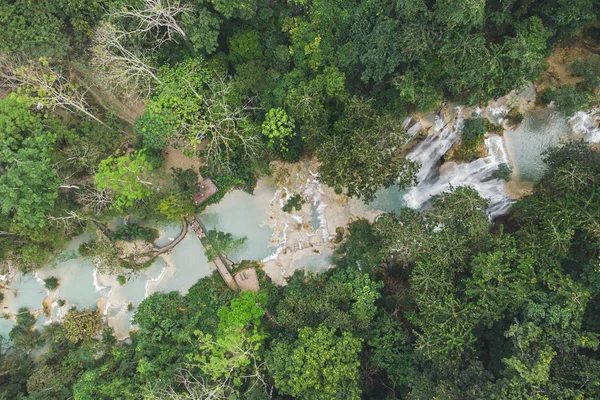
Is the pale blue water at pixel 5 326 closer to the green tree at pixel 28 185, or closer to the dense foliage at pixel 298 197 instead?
the dense foliage at pixel 298 197

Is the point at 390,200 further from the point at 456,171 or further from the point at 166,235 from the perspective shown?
the point at 166,235

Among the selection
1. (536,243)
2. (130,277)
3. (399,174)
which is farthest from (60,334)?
(536,243)

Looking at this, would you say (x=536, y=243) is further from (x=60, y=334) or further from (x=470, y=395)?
(x=60, y=334)

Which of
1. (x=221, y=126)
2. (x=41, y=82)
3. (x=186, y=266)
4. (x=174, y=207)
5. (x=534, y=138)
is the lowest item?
(x=534, y=138)

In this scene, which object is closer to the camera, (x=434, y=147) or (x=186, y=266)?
(x=434, y=147)

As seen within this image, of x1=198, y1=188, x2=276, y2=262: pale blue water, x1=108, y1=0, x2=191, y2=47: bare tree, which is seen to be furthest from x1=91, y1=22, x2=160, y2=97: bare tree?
x1=198, y1=188, x2=276, y2=262: pale blue water

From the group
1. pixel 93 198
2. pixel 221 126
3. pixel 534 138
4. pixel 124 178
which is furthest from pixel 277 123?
pixel 534 138
